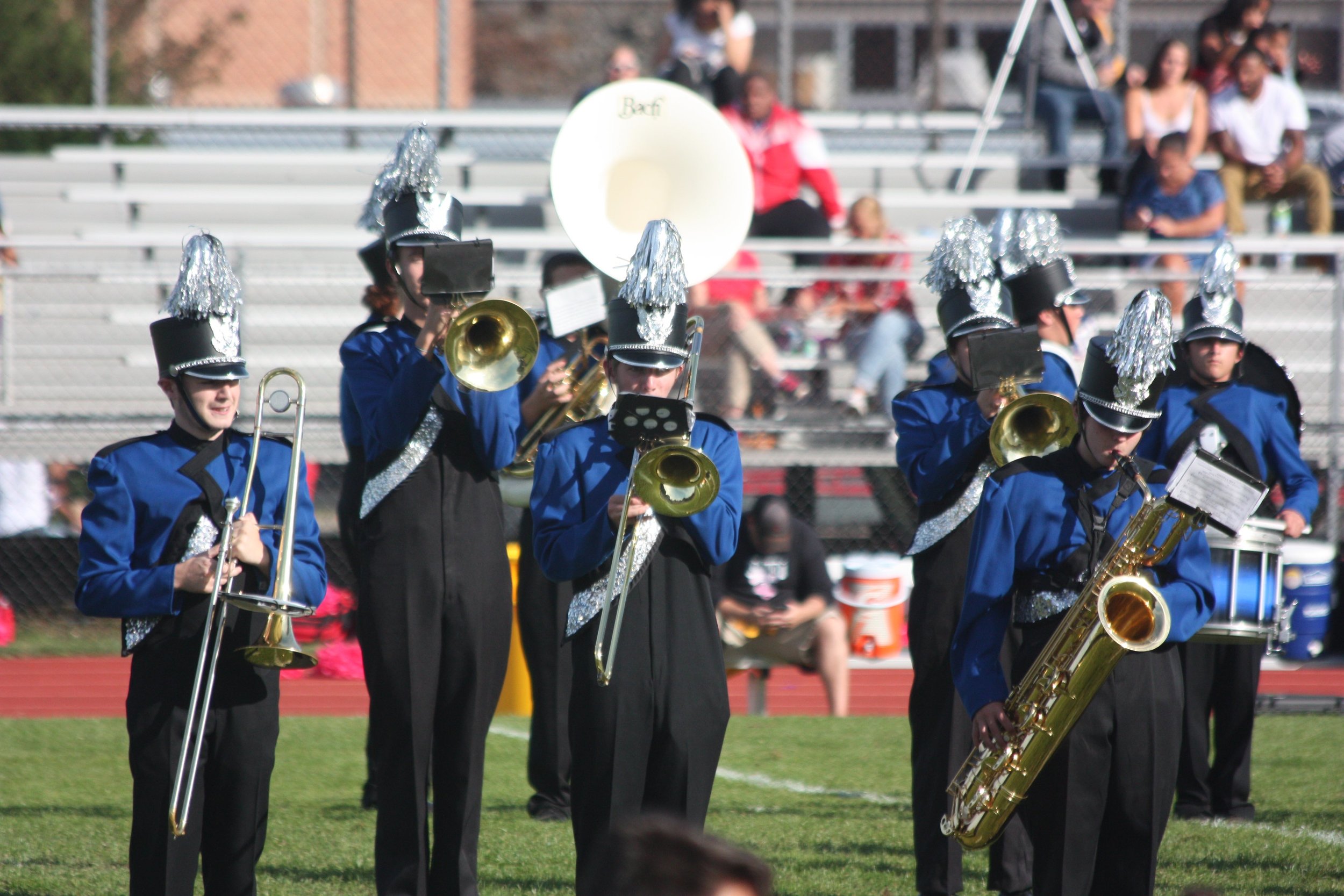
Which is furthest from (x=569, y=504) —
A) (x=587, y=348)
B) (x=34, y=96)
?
(x=34, y=96)

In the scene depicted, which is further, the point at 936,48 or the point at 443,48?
the point at 936,48

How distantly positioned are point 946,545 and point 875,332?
558cm

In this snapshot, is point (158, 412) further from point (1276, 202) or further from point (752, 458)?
point (1276, 202)

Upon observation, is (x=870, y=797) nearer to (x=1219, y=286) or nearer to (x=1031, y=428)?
(x=1219, y=286)

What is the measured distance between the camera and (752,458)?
1078 cm

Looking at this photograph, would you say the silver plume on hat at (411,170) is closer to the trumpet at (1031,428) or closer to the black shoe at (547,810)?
the trumpet at (1031,428)

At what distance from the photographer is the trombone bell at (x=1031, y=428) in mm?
4410

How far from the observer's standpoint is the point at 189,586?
159 inches

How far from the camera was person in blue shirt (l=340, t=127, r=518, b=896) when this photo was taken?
4582 millimetres

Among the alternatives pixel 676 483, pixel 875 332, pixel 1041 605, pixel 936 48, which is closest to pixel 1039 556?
pixel 1041 605

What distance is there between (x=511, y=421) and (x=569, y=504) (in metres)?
0.64

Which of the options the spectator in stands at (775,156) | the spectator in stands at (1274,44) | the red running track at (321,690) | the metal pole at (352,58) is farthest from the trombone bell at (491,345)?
the metal pole at (352,58)

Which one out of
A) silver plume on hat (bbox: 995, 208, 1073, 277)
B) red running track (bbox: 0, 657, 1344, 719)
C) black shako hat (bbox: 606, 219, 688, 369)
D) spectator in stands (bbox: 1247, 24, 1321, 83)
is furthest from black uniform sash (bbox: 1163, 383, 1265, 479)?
spectator in stands (bbox: 1247, 24, 1321, 83)

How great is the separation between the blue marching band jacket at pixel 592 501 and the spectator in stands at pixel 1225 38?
1043 cm
